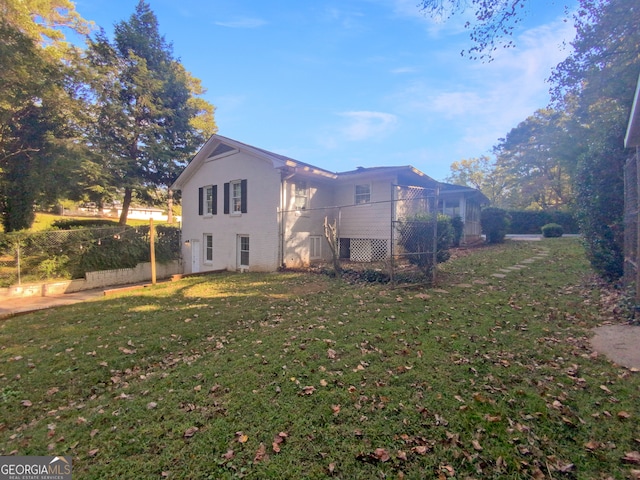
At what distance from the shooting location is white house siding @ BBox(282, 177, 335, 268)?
488 inches

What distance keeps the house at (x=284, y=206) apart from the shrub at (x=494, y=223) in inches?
174

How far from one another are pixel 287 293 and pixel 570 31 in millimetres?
16233

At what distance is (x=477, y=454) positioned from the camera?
90.9 inches

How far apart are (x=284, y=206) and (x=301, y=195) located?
4.10 ft

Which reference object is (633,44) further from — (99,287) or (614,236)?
(99,287)

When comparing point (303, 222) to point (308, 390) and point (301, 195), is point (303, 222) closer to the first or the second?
point (301, 195)

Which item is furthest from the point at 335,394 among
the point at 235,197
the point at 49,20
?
the point at 49,20

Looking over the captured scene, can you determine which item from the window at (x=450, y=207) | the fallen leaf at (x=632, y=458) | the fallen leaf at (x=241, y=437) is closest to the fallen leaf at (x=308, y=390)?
the fallen leaf at (x=241, y=437)

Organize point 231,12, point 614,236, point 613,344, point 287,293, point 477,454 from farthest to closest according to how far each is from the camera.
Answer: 1. point 231,12
2. point 287,293
3. point 614,236
4. point 613,344
5. point 477,454

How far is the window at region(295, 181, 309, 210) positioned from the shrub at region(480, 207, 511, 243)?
1073cm

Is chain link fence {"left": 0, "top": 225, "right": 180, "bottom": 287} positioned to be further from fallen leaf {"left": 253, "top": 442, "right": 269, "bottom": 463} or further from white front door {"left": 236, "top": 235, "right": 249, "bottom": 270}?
fallen leaf {"left": 253, "top": 442, "right": 269, "bottom": 463}

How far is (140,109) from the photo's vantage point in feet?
65.2

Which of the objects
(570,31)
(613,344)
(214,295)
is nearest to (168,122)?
(214,295)

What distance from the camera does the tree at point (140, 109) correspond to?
738 inches
